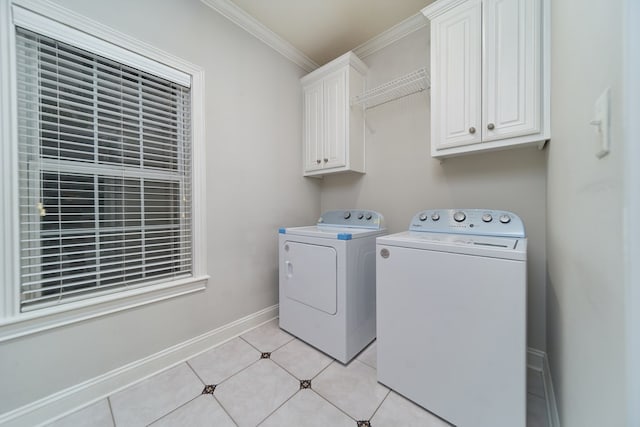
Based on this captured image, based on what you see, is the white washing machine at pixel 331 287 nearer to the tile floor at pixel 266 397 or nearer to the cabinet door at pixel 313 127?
the tile floor at pixel 266 397

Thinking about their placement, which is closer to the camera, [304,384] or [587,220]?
[587,220]

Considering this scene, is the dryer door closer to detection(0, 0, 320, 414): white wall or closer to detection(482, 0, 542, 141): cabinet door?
detection(0, 0, 320, 414): white wall

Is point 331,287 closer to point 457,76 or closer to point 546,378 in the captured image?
point 546,378

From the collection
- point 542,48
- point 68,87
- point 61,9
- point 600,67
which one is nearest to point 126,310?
point 68,87

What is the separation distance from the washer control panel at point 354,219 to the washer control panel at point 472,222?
309 mm

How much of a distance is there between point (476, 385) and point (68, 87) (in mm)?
2544

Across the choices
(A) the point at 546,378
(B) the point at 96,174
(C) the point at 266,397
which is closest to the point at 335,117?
(B) the point at 96,174

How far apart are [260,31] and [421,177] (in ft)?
6.16

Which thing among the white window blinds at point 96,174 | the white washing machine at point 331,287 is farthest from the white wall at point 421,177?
the white window blinds at point 96,174

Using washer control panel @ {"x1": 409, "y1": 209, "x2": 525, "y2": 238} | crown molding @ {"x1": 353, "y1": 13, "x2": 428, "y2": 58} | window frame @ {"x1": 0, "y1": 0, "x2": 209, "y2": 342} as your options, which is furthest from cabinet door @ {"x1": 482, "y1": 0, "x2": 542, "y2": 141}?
window frame @ {"x1": 0, "y1": 0, "x2": 209, "y2": 342}

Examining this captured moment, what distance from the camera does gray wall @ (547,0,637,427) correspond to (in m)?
0.48

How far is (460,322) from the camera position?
1091mm

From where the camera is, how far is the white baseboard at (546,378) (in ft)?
3.63

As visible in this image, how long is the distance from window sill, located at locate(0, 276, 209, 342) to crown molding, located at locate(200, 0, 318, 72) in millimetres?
2044
